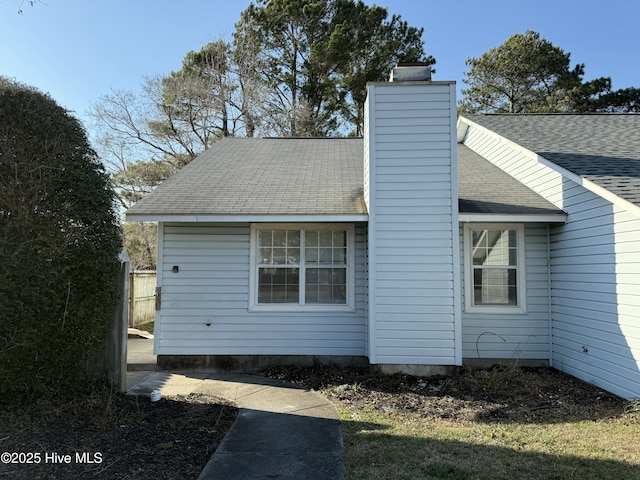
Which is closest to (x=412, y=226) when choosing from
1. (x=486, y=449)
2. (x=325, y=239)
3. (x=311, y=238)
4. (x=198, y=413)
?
(x=325, y=239)

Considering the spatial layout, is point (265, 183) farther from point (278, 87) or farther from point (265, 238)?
point (278, 87)

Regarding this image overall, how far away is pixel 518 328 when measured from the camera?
7.24 meters

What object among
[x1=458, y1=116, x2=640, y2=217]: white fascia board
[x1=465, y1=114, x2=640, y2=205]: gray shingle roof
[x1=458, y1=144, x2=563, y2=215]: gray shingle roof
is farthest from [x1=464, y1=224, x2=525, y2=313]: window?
[x1=465, y1=114, x2=640, y2=205]: gray shingle roof

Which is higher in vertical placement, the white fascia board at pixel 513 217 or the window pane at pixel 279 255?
the white fascia board at pixel 513 217

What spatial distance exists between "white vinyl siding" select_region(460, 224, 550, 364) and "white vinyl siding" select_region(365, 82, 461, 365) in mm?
994

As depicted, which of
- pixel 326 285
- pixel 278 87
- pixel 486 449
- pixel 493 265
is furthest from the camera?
pixel 278 87

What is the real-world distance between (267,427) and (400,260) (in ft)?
11.1

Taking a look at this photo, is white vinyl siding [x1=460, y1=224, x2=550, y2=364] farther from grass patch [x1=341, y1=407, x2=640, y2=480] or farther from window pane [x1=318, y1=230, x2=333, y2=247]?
window pane [x1=318, y1=230, x2=333, y2=247]

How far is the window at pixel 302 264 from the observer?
7398 mm

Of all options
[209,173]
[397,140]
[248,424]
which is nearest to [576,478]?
[248,424]

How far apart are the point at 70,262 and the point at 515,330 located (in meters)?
7.22

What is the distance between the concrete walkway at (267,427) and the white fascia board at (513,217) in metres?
3.90

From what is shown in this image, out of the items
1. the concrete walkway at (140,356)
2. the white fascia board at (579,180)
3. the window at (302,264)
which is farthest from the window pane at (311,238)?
the white fascia board at (579,180)

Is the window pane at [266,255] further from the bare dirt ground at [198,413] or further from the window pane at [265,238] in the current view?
the bare dirt ground at [198,413]
